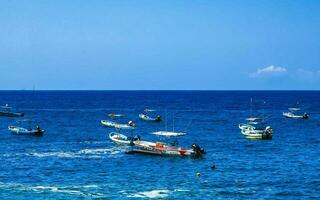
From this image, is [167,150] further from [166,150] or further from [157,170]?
[157,170]

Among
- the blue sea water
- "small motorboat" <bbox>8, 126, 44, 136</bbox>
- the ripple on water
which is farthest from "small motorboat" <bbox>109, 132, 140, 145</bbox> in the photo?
the ripple on water

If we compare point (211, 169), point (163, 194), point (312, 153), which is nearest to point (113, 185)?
point (163, 194)

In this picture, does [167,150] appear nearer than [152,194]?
No

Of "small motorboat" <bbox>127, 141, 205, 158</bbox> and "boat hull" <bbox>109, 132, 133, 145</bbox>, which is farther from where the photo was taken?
"boat hull" <bbox>109, 132, 133, 145</bbox>

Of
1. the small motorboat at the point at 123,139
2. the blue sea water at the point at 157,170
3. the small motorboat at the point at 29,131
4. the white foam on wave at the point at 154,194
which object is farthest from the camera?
the small motorboat at the point at 29,131

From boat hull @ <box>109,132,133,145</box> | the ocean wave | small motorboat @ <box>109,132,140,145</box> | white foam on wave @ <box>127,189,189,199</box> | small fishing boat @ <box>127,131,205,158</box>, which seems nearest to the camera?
white foam on wave @ <box>127,189,189,199</box>

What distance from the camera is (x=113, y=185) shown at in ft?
226

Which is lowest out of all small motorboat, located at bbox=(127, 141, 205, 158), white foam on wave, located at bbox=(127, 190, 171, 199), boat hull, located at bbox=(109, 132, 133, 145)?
white foam on wave, located at bbox=(127, 190, 171, 199)

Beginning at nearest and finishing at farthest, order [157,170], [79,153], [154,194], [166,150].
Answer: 1. [154,194]
2. [157,170]
3. [166,150]
4. [79,153]

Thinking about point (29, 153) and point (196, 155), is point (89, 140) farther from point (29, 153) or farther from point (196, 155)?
point (196, 155)

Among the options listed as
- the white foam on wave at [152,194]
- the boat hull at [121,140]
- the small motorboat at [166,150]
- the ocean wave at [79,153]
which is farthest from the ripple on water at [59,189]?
the boat hull at [121,140]

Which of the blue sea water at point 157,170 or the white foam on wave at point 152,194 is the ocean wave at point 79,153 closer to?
the blue sea water at point 157,170

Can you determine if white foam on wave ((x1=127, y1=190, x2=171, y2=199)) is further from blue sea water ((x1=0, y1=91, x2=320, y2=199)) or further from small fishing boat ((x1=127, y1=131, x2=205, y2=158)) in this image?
small fishing boat ((x1=127, y1=131, x2=205, y2=158))

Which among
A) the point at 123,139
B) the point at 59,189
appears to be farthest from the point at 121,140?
the point at 59,189
